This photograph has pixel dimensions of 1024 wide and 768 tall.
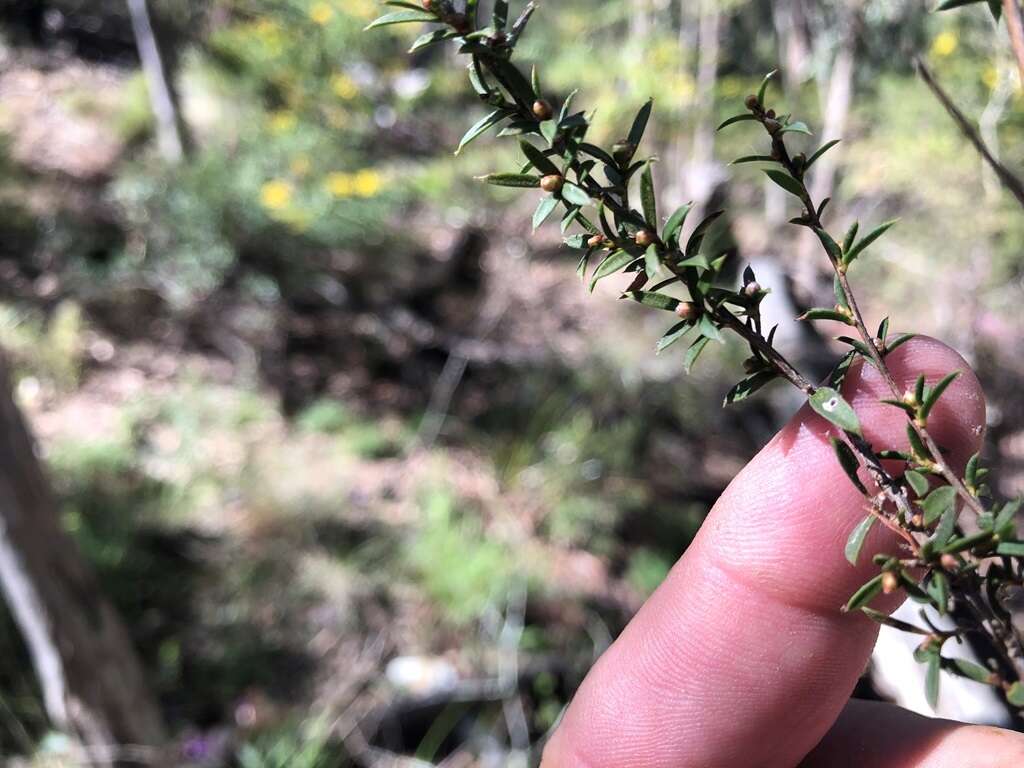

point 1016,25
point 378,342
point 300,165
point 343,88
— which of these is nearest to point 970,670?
point 1016,25

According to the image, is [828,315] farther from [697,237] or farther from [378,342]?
[378,342]

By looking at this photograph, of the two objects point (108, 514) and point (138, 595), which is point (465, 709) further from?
point (108, 514)

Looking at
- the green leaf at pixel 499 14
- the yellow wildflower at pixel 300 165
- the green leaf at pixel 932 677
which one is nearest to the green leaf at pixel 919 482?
the green leaf at pixel 932 677

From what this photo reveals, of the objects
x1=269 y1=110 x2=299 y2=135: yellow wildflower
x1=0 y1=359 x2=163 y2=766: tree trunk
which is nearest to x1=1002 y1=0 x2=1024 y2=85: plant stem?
x1=0 y1=359 x2=163 y2=766: tree trunk

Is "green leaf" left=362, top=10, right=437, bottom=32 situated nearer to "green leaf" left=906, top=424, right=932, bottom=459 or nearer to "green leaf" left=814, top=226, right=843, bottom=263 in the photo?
"green leaf" left=814, top=226, right=843, bottom=263

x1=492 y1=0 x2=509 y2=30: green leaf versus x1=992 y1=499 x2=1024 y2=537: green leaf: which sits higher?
x1=492 y1=0 x2=509 y2=30: green leaf

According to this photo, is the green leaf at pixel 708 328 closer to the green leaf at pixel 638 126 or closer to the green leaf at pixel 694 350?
the green leaf at pixel 694 350

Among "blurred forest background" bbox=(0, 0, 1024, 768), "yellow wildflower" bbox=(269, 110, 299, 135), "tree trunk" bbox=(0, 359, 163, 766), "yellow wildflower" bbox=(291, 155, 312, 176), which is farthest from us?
"yellow wildflower" bbox=(269, 110, 299, 135)
